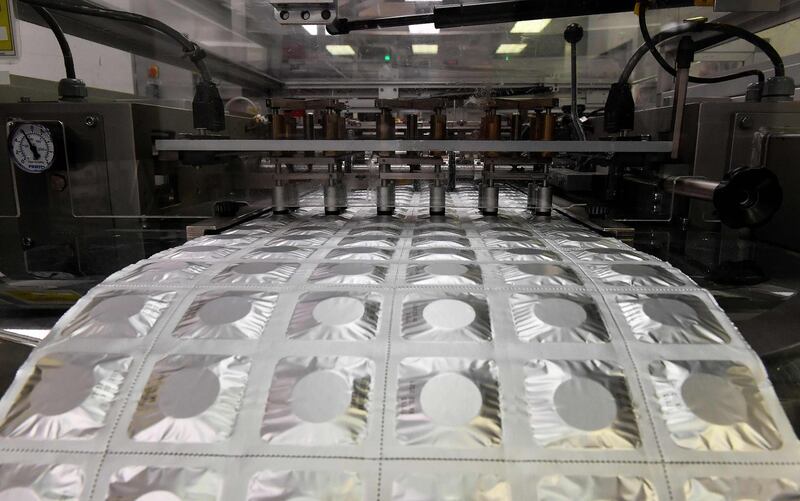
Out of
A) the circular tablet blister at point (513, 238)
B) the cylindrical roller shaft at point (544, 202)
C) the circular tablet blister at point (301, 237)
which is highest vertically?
the cylindrical roller shaft at point (544, 202)

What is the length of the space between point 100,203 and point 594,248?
1.32m

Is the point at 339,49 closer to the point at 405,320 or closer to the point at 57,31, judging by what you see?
the point at 57,31

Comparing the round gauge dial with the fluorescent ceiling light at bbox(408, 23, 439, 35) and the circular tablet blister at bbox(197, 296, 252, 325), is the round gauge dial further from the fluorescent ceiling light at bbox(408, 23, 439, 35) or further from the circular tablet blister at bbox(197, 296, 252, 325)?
the fluorescent ceiling light at bbox(408, 23, 439, 35)

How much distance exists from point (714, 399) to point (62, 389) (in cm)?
92

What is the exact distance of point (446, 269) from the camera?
958 mm

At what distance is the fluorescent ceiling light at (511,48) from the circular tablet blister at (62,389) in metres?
2.53

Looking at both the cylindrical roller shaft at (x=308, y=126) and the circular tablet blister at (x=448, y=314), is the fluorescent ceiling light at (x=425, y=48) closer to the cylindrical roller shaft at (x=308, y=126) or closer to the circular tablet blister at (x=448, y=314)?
the cylindrical roller shaft at (x=308, y=126)

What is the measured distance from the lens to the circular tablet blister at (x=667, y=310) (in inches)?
31.7

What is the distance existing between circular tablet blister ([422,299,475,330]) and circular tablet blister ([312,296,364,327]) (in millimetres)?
112

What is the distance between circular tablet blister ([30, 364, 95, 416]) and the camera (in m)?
0.71

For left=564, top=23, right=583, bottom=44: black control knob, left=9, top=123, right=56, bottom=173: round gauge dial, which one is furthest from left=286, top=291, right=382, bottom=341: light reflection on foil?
left=564, top=23, right=583, bottom=44: black control knob

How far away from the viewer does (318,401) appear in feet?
2.31

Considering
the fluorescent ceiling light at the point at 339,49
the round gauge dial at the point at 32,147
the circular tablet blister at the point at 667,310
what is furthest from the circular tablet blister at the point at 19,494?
the fluorescent ceiling light at the point at 339,49

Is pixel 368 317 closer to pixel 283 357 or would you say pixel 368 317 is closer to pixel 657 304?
pixel 283 357
